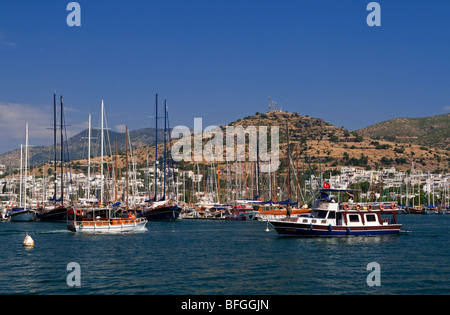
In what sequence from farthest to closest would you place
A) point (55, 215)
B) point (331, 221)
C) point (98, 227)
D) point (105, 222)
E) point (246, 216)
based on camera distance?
point (246, 216)
point (55, 215)
point (105, 222)
point (98, 227)
point (331, 221)

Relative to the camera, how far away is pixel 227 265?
126ft

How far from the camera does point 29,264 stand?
39.2 meters

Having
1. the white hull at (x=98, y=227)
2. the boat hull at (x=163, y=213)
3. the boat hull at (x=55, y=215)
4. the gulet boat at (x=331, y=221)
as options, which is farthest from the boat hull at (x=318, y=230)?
the boat hull at (x=55, y=215)

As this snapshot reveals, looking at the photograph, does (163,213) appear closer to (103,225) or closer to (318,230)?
(103,225)

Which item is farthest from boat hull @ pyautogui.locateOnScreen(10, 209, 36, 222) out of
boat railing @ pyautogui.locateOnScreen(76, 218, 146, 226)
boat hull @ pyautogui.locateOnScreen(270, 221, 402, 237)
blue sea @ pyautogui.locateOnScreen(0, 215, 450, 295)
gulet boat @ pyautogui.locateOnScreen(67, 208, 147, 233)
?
boat hull @ pyautogui.locateOnScreen(270, 221, 402, 237)

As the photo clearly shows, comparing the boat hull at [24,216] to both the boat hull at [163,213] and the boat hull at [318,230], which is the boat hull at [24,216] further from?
the boat hull at [318,230]

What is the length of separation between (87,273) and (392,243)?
31.3 metres

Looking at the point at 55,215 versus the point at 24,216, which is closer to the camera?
the point at 55,215

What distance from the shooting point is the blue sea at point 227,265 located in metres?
30.4

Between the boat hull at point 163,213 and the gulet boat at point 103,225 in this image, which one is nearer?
the gulet boat at point 103,225

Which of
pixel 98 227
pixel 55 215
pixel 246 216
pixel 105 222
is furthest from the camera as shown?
pixel 246 216

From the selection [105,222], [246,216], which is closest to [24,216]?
[246,216]
